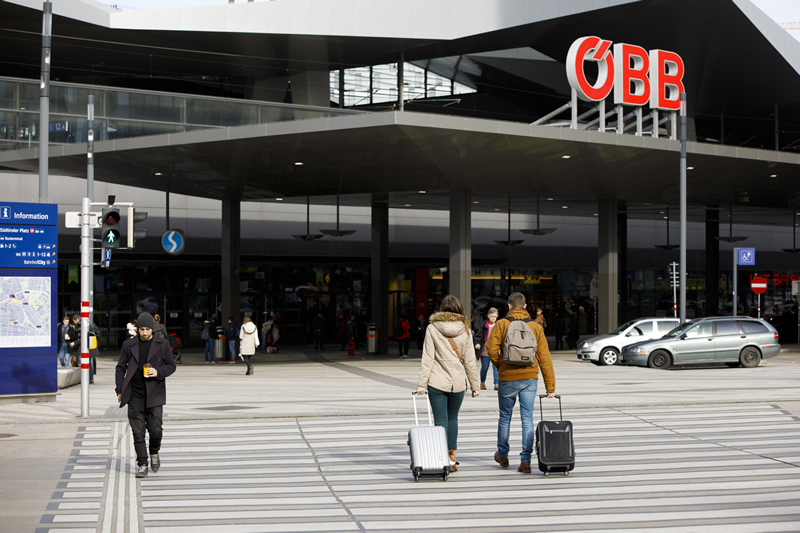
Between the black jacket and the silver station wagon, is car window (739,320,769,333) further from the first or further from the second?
the black jacket

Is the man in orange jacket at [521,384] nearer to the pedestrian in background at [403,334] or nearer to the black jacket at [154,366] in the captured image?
the black jacket at [154,366]

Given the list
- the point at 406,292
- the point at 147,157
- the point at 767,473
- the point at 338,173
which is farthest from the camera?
the point at 406,292

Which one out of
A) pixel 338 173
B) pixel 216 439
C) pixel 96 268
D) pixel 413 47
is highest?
pixel 413 47

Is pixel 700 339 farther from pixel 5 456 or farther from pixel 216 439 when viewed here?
pixel 5 456

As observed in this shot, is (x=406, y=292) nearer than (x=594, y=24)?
No

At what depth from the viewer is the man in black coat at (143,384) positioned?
8891 mm

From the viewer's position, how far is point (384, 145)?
69.8ft

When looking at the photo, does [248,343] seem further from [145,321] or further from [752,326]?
[752,326]

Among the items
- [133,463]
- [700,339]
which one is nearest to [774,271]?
[700,339]

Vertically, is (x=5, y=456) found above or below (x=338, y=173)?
below

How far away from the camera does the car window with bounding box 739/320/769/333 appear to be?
24094mm

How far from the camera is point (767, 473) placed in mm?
8672

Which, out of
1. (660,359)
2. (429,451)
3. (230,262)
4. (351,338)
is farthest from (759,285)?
(429,451)

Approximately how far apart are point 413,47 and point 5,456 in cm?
2415
